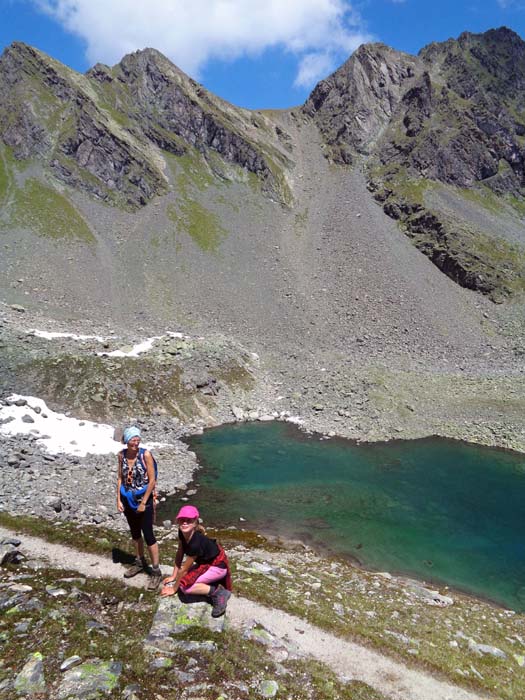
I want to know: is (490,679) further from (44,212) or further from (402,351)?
(44,212)

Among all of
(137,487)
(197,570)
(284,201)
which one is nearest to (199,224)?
(284,201)

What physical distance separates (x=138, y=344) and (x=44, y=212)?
47.7m

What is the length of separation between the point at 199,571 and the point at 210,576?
299mm

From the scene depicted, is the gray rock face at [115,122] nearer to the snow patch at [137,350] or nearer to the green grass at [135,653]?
the snow patch at [137,350]

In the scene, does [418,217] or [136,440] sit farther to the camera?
[418,217]

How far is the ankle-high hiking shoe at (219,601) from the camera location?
986 centimetres

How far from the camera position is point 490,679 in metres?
10.8

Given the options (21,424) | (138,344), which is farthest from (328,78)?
(21,424)

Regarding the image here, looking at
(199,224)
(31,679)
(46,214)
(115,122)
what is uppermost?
(115,122)

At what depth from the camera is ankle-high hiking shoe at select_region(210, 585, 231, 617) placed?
9859 mm

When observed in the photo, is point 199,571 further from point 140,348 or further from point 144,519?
point 140,348

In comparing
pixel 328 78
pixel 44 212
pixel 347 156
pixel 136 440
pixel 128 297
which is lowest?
pixel 136 440

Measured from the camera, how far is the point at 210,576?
33.0 ft

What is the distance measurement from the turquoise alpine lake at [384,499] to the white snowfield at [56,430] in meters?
7.33
